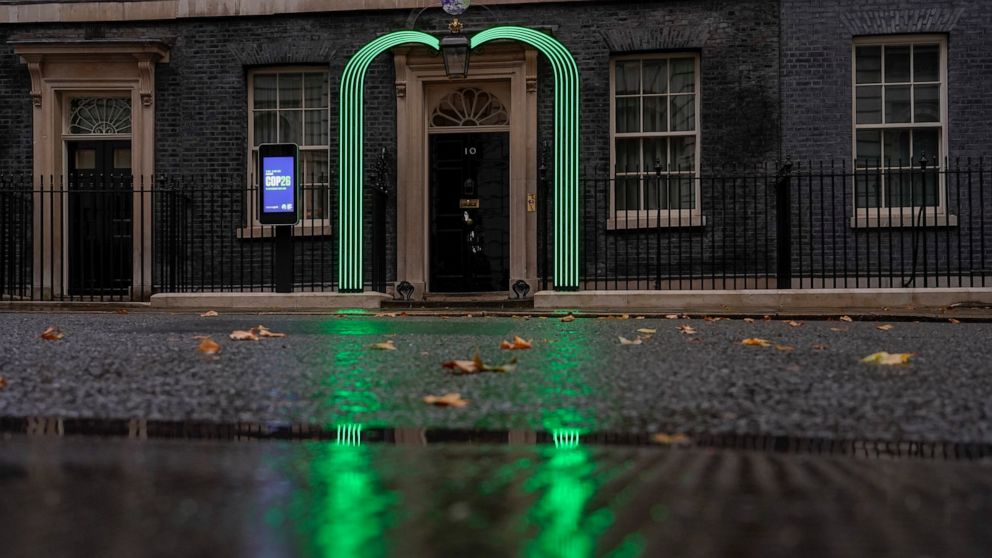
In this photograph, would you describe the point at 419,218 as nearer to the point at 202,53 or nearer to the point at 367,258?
the point at 367,258

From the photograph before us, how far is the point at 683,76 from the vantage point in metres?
12.7

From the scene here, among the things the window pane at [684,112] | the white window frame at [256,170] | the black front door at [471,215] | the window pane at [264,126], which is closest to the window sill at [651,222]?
the window pane at [684,112]

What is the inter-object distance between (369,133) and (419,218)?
1431 mm

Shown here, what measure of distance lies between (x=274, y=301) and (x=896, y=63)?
8.67 metres

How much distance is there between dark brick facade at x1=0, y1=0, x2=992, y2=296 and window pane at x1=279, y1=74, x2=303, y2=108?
1.05ft

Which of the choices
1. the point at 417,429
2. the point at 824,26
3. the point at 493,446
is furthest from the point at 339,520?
the point at 824,26

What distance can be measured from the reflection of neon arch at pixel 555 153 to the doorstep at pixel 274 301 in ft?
2.07

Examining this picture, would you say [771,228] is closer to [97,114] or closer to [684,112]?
[684,112]

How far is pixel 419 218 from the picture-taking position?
12875mm

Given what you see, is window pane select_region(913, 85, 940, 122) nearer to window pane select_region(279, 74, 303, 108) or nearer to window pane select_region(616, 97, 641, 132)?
window pane select_region(616, 97, 641, 132)

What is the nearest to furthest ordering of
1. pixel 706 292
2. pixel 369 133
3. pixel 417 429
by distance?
pixel 417 429 < pixel 706 292 < pixel 369 133

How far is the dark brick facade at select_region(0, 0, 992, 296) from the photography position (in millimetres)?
A: 12078

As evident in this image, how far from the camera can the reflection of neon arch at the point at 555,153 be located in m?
11.4

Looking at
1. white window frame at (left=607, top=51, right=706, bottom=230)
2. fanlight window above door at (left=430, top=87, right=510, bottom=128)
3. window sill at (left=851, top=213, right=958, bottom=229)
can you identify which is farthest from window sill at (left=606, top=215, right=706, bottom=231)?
fanlight window above door at (left=430, top=87, right=510, bottom=128)
